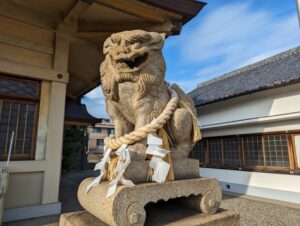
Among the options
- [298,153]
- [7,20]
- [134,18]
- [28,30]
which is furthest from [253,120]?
[7,20]

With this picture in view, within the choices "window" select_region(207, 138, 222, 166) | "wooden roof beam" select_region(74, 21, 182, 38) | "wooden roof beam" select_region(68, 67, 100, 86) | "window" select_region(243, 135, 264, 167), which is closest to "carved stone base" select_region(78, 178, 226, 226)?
"wooden roof beam" select_region(74, 21, 182, 38)

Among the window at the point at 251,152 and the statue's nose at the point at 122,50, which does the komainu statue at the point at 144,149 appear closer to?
the statue's nose at the point at 122,50

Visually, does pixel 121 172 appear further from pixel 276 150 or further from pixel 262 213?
pixel 276 150

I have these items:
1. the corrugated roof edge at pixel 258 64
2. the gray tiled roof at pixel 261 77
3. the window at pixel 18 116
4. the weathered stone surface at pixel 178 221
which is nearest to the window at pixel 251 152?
the gray tiled roof at pixel 261 77

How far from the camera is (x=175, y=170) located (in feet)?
5.12

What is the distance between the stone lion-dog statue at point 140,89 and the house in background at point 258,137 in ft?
14.6

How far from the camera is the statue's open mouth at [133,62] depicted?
156 cm

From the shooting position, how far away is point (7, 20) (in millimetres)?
4332

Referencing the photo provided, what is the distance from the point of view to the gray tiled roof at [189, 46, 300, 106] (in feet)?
18.1

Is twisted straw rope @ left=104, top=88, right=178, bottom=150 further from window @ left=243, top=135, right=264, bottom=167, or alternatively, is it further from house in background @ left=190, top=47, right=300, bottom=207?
window @ left=243, top=135, right=264, bottom=167

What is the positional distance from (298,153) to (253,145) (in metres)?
1.21

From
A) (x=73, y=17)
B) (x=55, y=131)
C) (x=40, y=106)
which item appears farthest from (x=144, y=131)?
(x=73, y=17)

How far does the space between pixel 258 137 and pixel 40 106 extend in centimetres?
606

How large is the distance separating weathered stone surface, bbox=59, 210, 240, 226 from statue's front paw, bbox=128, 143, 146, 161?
431 mm
